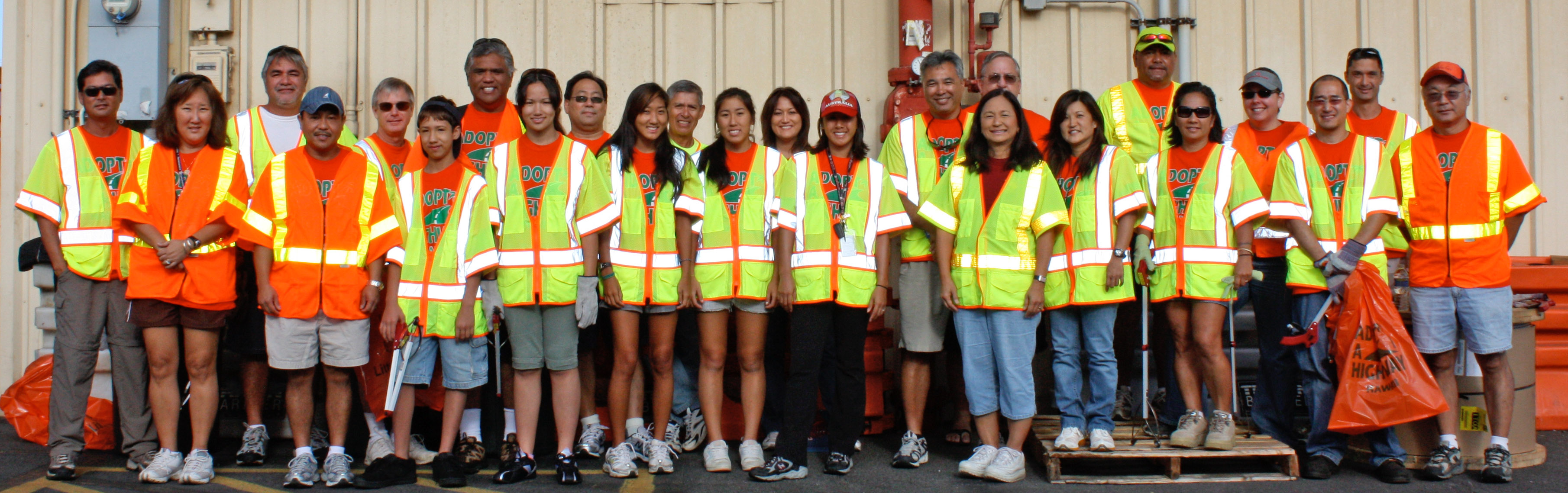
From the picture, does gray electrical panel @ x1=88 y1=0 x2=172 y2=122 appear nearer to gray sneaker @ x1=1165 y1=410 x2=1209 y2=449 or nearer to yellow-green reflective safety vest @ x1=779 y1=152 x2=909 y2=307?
yellow-green reflective safety vest @ x1=779 y1=152 x2=909 y2=307

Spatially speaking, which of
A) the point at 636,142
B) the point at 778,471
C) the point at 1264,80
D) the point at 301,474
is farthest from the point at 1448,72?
the point at 301,474

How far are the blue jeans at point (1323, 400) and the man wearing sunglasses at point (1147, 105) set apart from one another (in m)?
1.08

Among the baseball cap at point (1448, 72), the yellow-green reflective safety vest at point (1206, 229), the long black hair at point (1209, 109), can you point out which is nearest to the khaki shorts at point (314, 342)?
the yellow-green reflective safety vest at point (1206, 229)

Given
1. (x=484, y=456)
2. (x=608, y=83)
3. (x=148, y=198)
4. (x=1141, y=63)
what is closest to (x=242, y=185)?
(x=148, y=198)

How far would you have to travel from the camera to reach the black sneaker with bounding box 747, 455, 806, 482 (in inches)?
167

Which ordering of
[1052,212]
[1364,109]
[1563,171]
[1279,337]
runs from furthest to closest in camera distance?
[1563,171], [1364,109], [1279,337], [1052,212]

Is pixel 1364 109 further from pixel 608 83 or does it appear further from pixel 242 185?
pixel 242 185

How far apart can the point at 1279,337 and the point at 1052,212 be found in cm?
137

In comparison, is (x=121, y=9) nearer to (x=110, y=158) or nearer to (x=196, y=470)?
(x=110, y=158)

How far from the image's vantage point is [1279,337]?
4.62 m

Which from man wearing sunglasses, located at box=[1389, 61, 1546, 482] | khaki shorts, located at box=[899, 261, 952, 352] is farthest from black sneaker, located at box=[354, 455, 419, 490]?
man wearing sunglasses, located at box=[1389, 61, 1546, 482]

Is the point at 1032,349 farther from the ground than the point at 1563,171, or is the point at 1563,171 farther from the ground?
the point at 1563,171

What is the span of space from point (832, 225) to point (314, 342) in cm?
227

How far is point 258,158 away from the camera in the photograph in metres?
4.95
